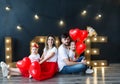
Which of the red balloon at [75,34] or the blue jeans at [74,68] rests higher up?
the red balloon at [75,34]

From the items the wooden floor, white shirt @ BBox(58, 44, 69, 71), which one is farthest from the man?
the wooden floor

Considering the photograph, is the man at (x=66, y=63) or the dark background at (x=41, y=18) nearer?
the man at (x=66, y=63)

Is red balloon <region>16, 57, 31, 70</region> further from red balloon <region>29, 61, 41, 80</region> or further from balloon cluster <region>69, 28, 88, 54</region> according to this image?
balloon cluster <region>69, 28, 88, 54</region>

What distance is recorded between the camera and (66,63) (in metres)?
4.55

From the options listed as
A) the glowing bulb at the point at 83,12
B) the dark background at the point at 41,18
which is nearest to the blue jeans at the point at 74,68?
the dark background at the point at 41,18

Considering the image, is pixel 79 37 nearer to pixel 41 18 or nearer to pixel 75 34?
pixel 75 34

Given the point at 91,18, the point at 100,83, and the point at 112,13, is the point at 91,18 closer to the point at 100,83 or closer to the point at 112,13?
the point at 112,13

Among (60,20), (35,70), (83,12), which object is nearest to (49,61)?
(35,70)

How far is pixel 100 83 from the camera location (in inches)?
151

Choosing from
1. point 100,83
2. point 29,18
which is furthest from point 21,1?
point 100,83

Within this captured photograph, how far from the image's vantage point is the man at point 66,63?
4543 mm

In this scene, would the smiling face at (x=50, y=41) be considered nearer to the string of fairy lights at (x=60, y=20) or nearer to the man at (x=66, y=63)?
the man at (x=66, y=63)

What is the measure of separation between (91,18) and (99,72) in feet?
4.39

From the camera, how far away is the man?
179 inches
